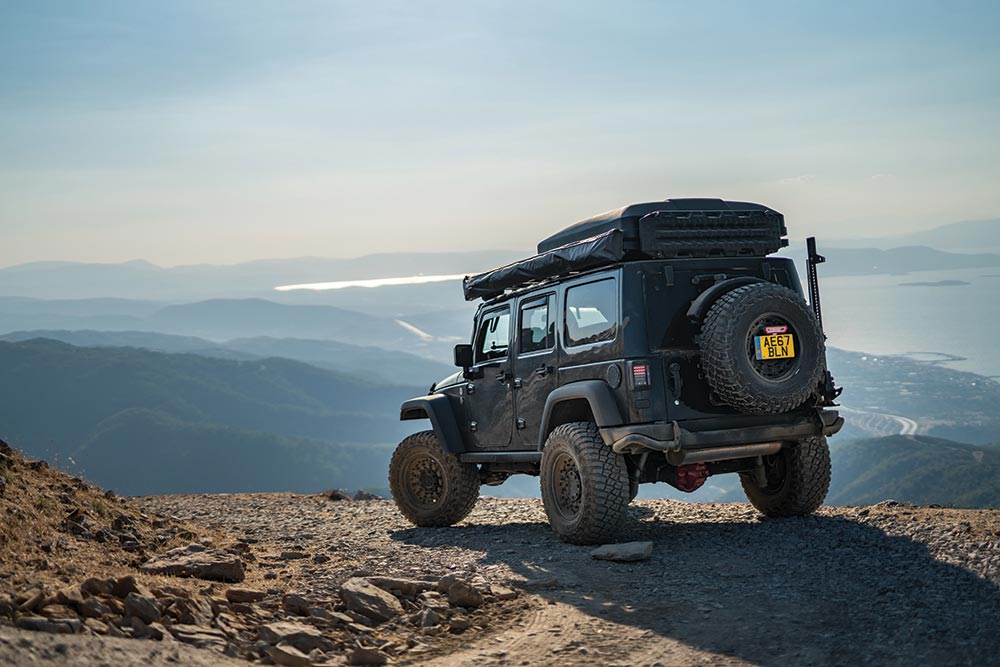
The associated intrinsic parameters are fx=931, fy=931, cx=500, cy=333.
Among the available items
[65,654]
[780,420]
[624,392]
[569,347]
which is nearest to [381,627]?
[65,654]

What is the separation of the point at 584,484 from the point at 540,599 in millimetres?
1792

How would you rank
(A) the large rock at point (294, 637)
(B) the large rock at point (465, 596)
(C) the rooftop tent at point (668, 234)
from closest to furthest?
(A) the large rock at point (294, 637), (B) the large rock at point (465, 596), (C) the rooftop tent at point (668, 234)

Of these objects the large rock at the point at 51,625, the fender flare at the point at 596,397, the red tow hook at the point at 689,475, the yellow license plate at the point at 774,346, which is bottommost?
the large rock at the point at 51,625

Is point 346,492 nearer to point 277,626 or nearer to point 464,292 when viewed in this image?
point 464,292

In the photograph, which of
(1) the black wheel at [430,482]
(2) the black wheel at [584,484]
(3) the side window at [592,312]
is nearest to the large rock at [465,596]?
(2) the black wheel at [584,484]

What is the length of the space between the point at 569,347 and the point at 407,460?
129 inches

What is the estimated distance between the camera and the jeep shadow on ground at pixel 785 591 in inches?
213

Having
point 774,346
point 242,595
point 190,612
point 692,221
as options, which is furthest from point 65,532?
point 774,346

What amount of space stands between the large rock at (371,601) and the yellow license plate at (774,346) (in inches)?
149

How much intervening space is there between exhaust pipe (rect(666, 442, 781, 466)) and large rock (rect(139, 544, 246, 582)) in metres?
3.85

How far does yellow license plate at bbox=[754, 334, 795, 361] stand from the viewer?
8078 millimetres

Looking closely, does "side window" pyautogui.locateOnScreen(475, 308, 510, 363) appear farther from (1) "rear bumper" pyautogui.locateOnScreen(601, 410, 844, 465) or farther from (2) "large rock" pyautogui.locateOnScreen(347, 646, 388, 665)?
(2) "large rock" pyautogui.locateOnScreen(347, 646, 388, 665)

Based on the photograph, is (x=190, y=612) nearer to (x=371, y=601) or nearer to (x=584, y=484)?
(x=371, y=601)

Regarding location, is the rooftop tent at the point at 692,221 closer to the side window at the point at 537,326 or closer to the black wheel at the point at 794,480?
the side window at the point at 537,326
